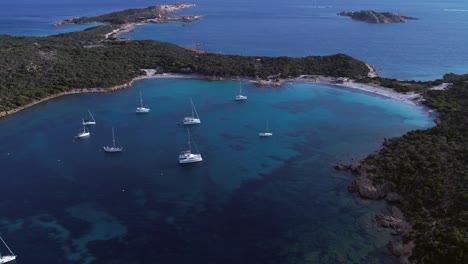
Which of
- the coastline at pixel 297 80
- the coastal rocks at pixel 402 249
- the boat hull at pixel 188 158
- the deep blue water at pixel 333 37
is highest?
the deep blue water at pixel 333 37

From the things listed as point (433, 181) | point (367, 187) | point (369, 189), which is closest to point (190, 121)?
point (367, 187)

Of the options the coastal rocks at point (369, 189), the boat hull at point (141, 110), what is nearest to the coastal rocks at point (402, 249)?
the coastal rocks at point (369, 189)

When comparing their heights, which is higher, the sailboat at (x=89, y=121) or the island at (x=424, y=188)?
the sailboat at (x=89, y=121)

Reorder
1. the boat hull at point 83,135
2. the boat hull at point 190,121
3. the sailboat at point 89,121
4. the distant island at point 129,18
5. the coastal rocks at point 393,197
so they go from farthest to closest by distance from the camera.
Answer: the distant island at point 129,18 → the boat hull at point 190,121 → the sailboat at point 89,121 → the boat hull at point 83,135 → the coastal rocks at point 393,197

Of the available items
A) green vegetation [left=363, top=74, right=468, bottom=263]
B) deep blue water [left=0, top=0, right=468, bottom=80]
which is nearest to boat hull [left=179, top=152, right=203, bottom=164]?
A: green vegetation [left=363, top=74, right=468, bottom=263]

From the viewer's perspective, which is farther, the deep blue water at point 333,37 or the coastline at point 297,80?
the deep blue water at point 333,37

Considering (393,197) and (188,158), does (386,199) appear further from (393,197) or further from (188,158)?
(188,158)

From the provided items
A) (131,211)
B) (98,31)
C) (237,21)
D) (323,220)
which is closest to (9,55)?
(98,31)

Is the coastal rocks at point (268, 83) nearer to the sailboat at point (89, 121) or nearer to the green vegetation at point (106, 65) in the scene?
the green vegetation at point (106, 65)
